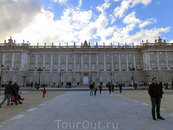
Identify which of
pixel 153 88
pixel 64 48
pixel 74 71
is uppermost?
pixel 64 48

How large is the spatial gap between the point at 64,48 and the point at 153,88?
47.7 meters

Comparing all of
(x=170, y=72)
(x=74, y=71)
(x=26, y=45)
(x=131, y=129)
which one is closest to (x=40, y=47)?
(x=26, y=45)

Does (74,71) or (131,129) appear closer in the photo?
(131,129)

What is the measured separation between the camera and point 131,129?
15.9 ft

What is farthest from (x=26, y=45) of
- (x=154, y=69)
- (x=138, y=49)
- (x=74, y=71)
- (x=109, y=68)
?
(x=154, y=69)

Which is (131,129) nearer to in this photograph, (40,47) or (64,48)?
(64,48)

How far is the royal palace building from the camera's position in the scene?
49469 millimetres

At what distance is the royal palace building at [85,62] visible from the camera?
49469 millimetres

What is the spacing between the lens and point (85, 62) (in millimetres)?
51594

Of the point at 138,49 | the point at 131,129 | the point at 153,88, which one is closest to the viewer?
the point at 131,129

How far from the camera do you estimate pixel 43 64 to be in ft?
172

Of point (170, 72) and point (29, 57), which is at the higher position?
point (29, 57)

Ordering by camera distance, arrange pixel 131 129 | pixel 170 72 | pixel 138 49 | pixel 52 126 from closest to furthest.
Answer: pixel 131 129, pixel 52 126, pixel 170 72, pixel 138 49

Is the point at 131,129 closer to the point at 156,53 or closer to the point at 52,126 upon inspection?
the point at 52,126
